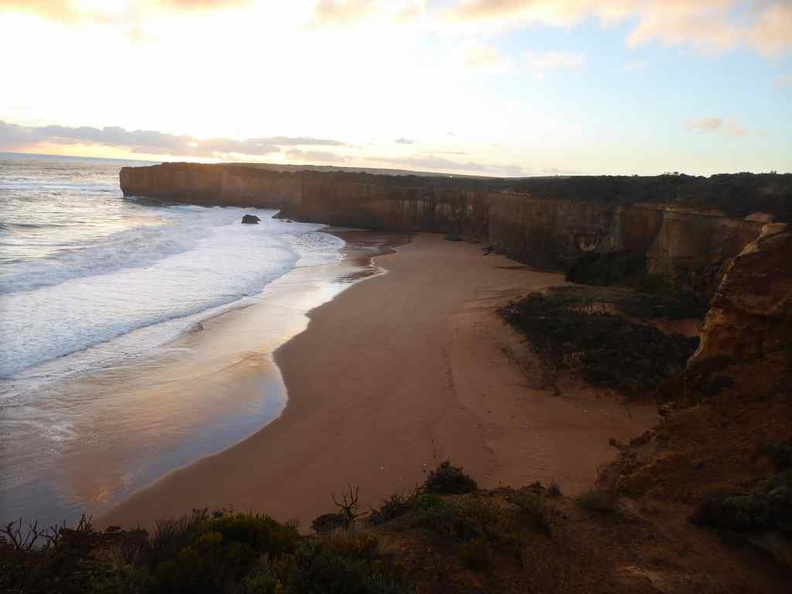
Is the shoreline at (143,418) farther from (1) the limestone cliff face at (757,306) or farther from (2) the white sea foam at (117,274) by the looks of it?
(1) the limestone cliff face at (757,306)

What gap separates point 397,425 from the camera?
948cm

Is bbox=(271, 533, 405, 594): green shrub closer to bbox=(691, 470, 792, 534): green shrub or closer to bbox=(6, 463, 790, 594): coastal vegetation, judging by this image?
bbox=(6, 463, 790, 594): coastal vegetation

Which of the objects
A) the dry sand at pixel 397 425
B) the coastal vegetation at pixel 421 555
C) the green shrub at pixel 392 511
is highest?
the coastal vegetation at pixel 421 555

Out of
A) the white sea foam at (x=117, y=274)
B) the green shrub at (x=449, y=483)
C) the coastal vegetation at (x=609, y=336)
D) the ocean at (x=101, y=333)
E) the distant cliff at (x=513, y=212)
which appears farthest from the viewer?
the distant cliff at (x=513, y=212)

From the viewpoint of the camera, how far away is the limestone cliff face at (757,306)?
7.54 meters

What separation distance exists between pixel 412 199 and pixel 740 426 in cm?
3726

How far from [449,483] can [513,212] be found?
23.5 m

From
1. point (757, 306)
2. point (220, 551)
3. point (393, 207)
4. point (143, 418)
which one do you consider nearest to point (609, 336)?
point (757, 306)

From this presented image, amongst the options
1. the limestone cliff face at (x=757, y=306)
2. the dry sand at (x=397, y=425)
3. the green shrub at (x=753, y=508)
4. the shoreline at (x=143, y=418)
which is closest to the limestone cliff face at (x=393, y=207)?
the dry sand at (x=397, y=425)

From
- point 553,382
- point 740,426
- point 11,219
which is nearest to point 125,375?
point 553,382

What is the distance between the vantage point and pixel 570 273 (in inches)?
821

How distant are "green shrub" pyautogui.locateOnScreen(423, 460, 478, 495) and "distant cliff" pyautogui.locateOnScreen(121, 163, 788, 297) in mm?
10426

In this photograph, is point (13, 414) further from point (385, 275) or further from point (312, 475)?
point (385, 275)

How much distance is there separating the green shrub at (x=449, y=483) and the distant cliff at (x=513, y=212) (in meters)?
10.4
